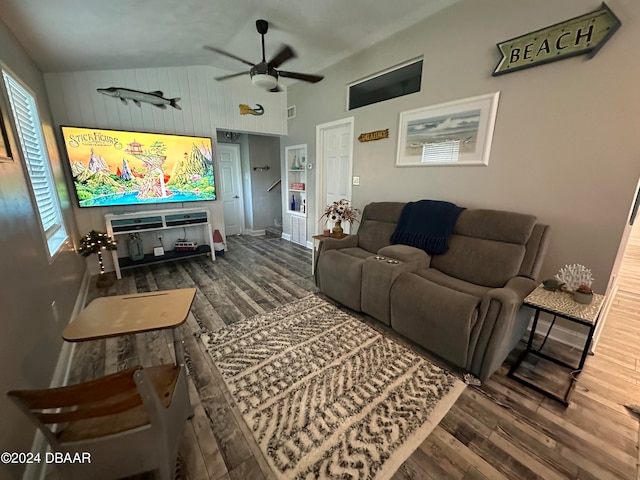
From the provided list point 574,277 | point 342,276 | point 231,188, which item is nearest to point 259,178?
point 231,188

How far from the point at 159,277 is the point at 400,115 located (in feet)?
12.2

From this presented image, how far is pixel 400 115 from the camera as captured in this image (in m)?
2.99

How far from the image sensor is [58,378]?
1642 millimetres

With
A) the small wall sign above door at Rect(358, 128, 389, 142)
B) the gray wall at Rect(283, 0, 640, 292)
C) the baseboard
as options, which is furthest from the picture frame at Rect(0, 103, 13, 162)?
the gray wall at Rect(283, 0, 640, 292)

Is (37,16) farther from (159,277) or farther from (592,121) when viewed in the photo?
(592,121)

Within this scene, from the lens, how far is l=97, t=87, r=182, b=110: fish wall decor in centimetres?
324

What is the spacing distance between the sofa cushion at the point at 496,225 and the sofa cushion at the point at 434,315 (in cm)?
70

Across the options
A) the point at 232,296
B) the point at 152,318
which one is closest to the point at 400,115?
the point at 232,296

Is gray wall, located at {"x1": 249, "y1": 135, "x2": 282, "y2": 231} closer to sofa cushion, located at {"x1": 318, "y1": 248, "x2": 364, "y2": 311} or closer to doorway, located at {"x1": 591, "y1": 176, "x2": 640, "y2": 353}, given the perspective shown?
sofa cushion, located at {"x1": 318, "y1": 248, "x2": 364, "y2": 311}

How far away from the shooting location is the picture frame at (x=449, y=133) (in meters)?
2.38

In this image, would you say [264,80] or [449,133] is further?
[449,133]

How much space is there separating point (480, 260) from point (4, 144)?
3.47m

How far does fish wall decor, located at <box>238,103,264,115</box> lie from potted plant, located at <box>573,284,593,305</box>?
15.3 ft

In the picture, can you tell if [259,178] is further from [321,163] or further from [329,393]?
[329,393]
